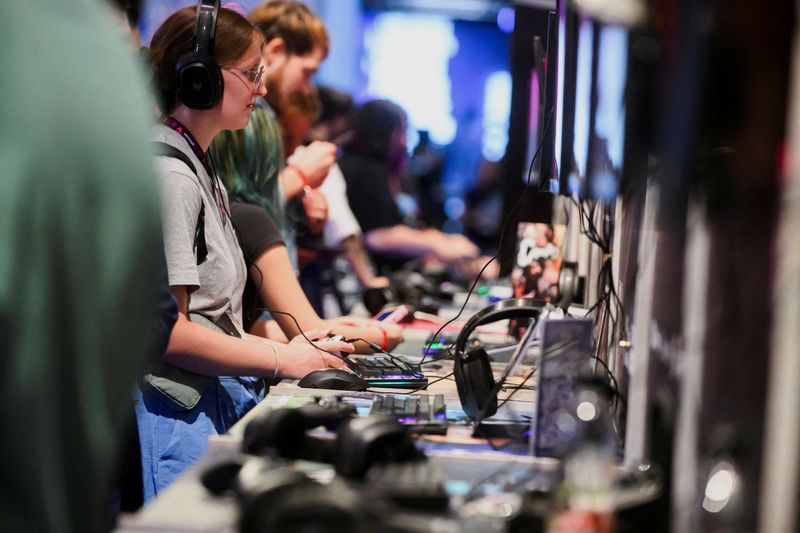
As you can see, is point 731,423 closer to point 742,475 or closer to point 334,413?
point 742,475

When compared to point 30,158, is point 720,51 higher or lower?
higher

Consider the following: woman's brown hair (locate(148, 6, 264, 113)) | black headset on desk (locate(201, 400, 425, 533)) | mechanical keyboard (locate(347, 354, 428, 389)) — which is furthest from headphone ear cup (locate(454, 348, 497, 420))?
woman's brown hair (locate(148, 6, 264, 113))

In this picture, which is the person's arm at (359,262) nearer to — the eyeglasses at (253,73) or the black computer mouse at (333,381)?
the eyeglasses at (253,73)

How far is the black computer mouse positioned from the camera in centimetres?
182

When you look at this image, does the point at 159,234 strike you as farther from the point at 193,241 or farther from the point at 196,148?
the point at 196,148

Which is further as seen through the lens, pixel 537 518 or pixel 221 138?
pixel 221 138

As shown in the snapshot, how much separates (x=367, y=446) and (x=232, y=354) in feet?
3.01

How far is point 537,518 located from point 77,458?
462 millimetres

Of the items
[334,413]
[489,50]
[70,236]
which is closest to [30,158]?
[70,236]

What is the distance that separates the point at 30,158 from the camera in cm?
88

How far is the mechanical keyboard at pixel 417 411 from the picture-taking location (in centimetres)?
143

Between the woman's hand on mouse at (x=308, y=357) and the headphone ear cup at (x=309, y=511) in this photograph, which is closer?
the headphone ear cup at (x=309, y=511)

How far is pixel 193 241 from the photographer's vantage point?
76.5 inches

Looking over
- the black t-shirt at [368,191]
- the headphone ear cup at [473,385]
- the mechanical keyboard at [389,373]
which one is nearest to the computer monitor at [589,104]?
the headphone ear cup at [473,385]
